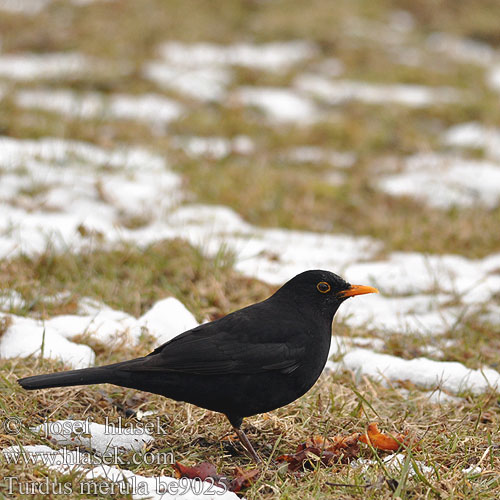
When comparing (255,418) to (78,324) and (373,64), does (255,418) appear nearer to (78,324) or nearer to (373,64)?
(78,324)

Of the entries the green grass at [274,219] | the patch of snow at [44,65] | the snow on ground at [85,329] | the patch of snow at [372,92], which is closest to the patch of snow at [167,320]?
the snow on ground at [85,329]

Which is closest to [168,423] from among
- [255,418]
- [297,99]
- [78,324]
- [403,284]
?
[255,418]

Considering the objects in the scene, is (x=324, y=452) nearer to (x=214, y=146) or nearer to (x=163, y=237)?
(x=163, y=237)

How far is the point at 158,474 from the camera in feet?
10.2

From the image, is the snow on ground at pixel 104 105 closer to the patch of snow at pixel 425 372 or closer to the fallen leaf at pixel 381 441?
the patch of snow at pixel 425 372

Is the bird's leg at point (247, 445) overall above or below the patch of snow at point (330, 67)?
above

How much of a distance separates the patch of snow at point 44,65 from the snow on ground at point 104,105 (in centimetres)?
52

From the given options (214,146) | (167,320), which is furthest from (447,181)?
(167,320)

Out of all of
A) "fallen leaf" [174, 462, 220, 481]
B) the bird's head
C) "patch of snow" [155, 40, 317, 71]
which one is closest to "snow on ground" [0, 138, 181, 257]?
the bird's head

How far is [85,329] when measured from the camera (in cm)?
432

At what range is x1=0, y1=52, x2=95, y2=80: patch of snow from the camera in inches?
385

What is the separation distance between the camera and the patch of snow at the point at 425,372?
167 inches

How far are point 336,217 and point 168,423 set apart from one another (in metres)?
4.26

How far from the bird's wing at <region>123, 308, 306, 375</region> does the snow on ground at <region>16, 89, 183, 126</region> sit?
552cm
